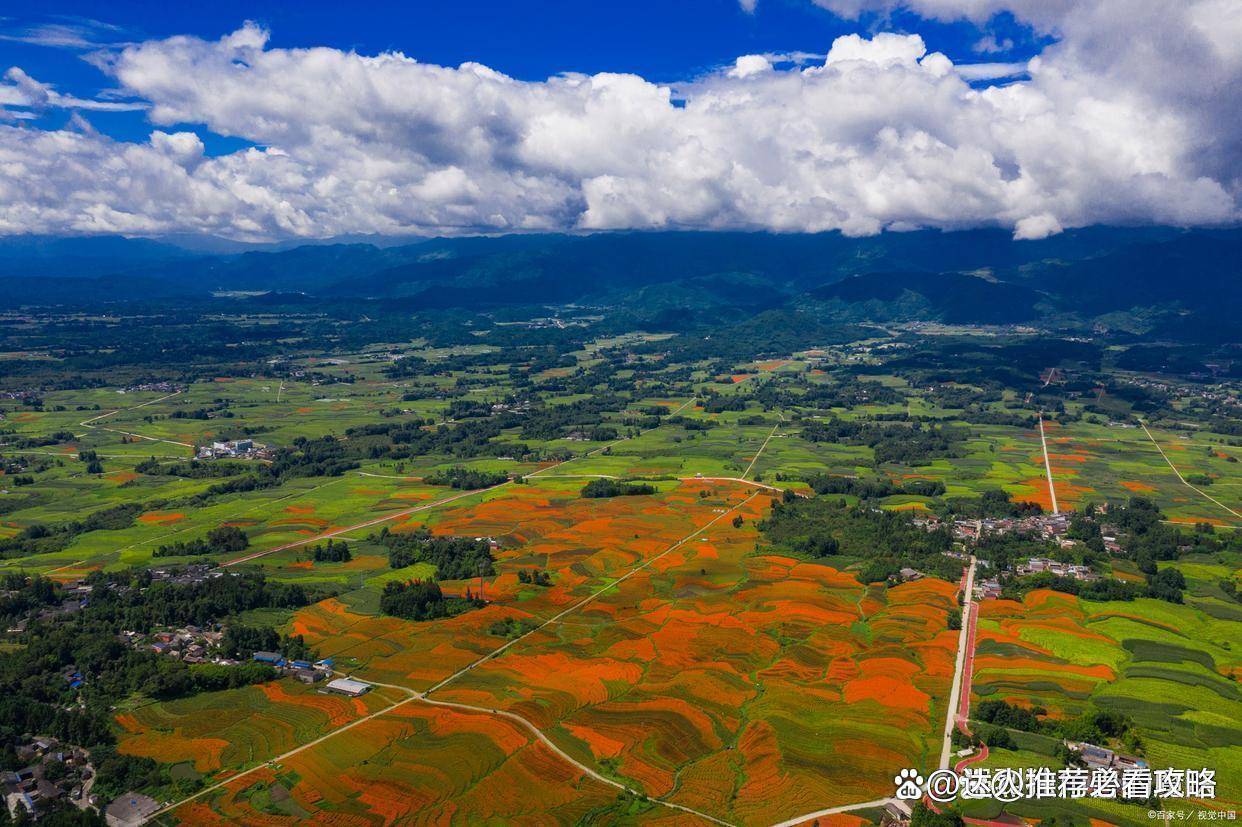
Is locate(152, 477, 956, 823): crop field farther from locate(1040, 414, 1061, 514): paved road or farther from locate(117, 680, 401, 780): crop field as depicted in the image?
locate(1040, 414, 1061, 514): paved road

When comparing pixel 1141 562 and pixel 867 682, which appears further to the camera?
pixel 1141 562

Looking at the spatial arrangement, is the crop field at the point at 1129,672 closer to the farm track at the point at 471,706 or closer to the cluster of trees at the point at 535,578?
the farm track at the point at 471,706

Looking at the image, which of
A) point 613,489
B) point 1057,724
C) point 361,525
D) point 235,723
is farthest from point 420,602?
point 1057,724

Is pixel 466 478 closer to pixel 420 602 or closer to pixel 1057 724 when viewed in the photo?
pixel 420 602

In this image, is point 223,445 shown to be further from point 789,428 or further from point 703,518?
point 789,428

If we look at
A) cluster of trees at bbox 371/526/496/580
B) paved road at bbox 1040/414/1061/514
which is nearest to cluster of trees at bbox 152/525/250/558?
cluster of trees at bbox 371/526/496/580

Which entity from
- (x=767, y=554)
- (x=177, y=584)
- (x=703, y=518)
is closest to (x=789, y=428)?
(x=703, y=518)
